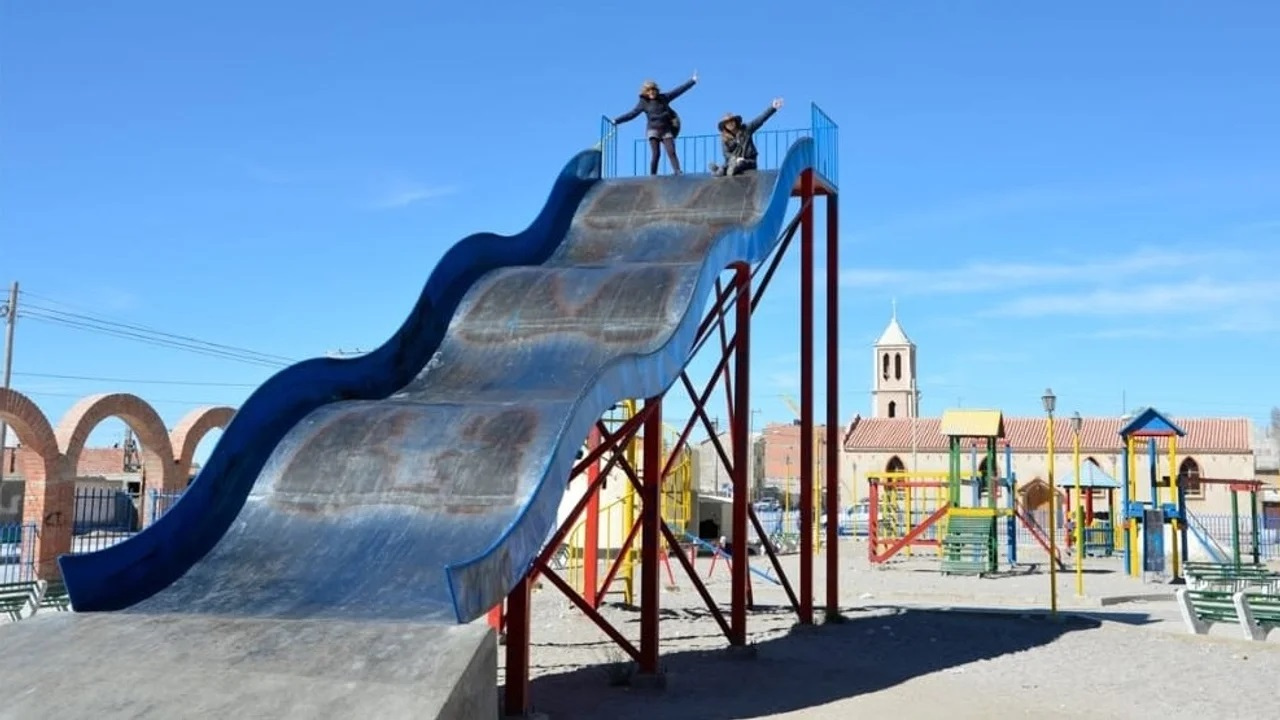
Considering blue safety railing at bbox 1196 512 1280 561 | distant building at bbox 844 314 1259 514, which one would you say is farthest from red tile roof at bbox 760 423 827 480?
blue safety railing at bbox 1196 512 1280 561

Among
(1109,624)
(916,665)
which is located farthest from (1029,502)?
(916,665)

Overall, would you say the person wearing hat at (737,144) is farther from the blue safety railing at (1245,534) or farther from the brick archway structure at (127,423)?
the blue safety railing at (1245,534)

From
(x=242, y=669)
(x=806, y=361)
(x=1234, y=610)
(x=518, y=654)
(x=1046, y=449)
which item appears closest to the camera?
(x=242, y=669)

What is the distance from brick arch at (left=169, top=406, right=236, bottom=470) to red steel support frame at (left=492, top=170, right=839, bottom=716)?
431 inches

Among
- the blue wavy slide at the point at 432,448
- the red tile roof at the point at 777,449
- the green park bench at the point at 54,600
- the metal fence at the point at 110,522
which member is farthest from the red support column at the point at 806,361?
the red tile roof at the point at 777,449

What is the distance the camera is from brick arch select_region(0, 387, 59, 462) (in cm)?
2048

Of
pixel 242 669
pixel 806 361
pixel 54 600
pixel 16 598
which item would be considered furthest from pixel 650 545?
pixel 54 600

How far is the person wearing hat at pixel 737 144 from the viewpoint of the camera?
50.2ft

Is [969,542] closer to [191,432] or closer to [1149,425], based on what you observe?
[1149,425]

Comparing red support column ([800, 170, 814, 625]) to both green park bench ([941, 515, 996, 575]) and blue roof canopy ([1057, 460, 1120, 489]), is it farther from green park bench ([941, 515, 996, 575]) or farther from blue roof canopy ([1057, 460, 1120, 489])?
blue roof canopy ([1057, 460, 1120, 489])

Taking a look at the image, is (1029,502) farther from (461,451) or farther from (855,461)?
(461,451)

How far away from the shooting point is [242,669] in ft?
24.8

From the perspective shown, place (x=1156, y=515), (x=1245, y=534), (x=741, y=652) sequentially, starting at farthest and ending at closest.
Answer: (x=1245, y=534) → (x=1156, y=515) → (x=741, y=652)

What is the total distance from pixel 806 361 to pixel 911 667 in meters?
4.33
